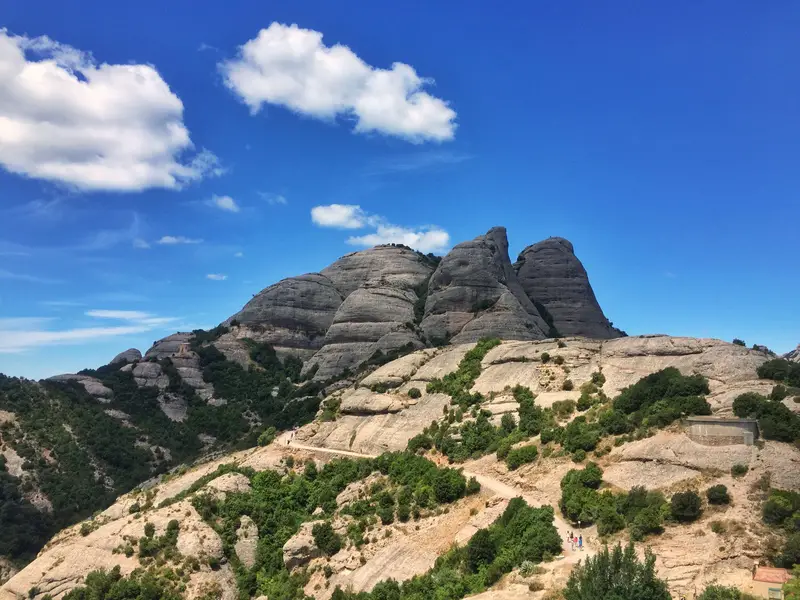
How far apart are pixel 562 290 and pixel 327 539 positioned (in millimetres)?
73360

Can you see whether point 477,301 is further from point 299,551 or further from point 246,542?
point 299,551

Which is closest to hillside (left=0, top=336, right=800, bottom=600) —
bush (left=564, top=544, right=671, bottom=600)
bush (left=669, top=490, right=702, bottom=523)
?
bush (left=669, top=490, right=702, bottom=523)

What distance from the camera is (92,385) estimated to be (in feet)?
289

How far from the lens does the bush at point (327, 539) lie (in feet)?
119

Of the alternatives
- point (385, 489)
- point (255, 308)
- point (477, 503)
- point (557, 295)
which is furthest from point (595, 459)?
point (255, 308)

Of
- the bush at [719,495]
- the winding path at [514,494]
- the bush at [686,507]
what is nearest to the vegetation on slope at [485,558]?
the winding path at [514,494]

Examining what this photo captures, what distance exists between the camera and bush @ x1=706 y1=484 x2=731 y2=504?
1035 inches

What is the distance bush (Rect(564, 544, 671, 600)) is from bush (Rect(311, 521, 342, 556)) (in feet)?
59.6

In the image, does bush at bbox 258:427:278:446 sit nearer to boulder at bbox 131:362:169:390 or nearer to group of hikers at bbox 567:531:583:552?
group of hikers at bbox 567:531:583:552

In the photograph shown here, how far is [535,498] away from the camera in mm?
32625

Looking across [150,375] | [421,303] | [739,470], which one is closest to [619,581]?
[739,470]

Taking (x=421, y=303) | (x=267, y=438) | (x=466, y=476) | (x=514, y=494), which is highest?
(x=421, y=303)

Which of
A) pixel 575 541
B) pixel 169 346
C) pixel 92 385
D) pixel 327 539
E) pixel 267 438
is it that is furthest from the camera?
pixel 169 346

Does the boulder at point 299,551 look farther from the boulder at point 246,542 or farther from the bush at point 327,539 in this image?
the boulder at point 246,542
